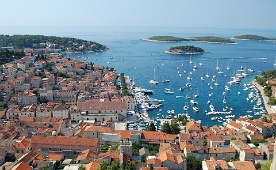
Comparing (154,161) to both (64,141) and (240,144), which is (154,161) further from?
(240,144)

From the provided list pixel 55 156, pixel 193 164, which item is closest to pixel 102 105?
pixel 55 156

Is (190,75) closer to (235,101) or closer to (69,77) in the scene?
(235,101)

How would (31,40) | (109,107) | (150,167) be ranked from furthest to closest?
(31,40) → (109,107) → (150,167)

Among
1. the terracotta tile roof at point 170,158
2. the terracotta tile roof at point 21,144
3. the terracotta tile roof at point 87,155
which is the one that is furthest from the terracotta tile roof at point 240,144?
the terracotta tile roof at point 21,144

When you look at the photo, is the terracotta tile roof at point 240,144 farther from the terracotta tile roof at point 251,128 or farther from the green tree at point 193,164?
the terracotta tile roof at point 251,128

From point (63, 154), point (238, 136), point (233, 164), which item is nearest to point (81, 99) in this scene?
point (63, 154)

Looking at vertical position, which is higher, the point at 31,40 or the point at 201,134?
the point at 31,40
